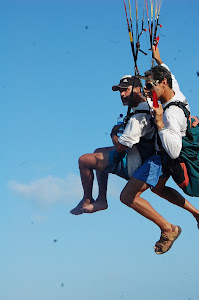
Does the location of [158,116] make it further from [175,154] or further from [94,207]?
[94,207]

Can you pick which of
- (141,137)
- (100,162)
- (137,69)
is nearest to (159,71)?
(137,69)

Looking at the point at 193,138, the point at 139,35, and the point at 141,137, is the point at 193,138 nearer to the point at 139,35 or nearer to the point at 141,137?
the point at 141,137

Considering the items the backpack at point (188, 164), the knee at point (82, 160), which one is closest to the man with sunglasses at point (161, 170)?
the backpack at point (188, 164)

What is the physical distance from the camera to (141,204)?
1134 cm

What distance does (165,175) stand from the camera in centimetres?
1116

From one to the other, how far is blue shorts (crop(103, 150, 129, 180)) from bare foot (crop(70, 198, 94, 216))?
0.75 metres

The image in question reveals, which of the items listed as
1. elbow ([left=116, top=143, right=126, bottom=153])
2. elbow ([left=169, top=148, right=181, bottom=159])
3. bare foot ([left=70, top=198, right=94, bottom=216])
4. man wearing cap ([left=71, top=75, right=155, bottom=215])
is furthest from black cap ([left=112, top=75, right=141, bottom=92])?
bare foot ([left=70, top=198, right=94, bottom=216])

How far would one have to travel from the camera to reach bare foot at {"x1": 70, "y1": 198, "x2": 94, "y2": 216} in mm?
12016

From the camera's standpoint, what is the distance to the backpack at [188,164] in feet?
35.7

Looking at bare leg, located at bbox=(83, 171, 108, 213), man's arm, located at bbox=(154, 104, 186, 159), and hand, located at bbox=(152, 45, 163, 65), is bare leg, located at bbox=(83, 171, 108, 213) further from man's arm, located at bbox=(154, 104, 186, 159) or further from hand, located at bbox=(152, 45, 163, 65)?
hand, located at bbox=(152, 45, 163, 65)

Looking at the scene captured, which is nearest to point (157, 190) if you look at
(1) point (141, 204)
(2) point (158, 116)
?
(1) point (141, 204)

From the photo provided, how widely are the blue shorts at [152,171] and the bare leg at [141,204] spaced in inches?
5.1

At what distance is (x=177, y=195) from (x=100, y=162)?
4.60 ft

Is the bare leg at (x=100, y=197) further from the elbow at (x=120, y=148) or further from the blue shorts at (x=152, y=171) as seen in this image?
the blue shorts at (x=152, y=171)
